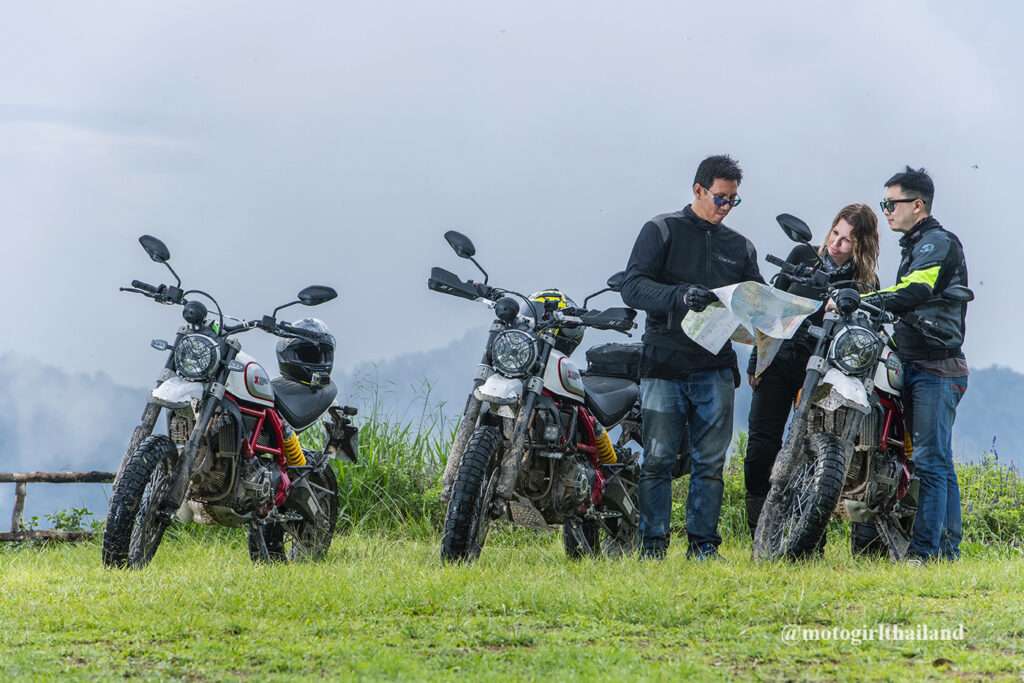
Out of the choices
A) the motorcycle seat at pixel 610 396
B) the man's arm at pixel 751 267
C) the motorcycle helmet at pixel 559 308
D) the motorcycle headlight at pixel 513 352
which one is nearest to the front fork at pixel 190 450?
the motorcycle headlight at pixel 513 352

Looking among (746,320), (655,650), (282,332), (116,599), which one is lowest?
(116,599)

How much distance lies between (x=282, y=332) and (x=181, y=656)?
10.3 feet

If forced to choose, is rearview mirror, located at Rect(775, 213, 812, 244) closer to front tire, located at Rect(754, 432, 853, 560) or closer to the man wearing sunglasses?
the man wearing sunglasses

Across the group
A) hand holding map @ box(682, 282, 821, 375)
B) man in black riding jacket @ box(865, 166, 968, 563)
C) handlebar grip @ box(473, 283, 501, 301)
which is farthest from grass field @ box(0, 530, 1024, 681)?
handlebar grip @ box(473, 283, 501, 301)

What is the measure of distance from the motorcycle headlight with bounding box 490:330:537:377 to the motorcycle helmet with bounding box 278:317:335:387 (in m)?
1.56

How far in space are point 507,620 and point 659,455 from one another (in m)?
2.22

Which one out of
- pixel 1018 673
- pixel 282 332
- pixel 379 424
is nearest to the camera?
pixel 1018 673

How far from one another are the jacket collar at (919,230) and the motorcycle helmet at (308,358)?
3655 mm

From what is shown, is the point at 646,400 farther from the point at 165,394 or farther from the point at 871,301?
the point at 165,394

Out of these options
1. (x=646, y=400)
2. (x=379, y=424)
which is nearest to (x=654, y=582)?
(x=646, y=400)

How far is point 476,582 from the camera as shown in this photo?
791 cm

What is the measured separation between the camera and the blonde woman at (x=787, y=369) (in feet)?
31.7

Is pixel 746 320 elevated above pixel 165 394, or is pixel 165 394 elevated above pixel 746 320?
pixel 746 320

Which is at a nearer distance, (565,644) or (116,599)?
(565,644)
